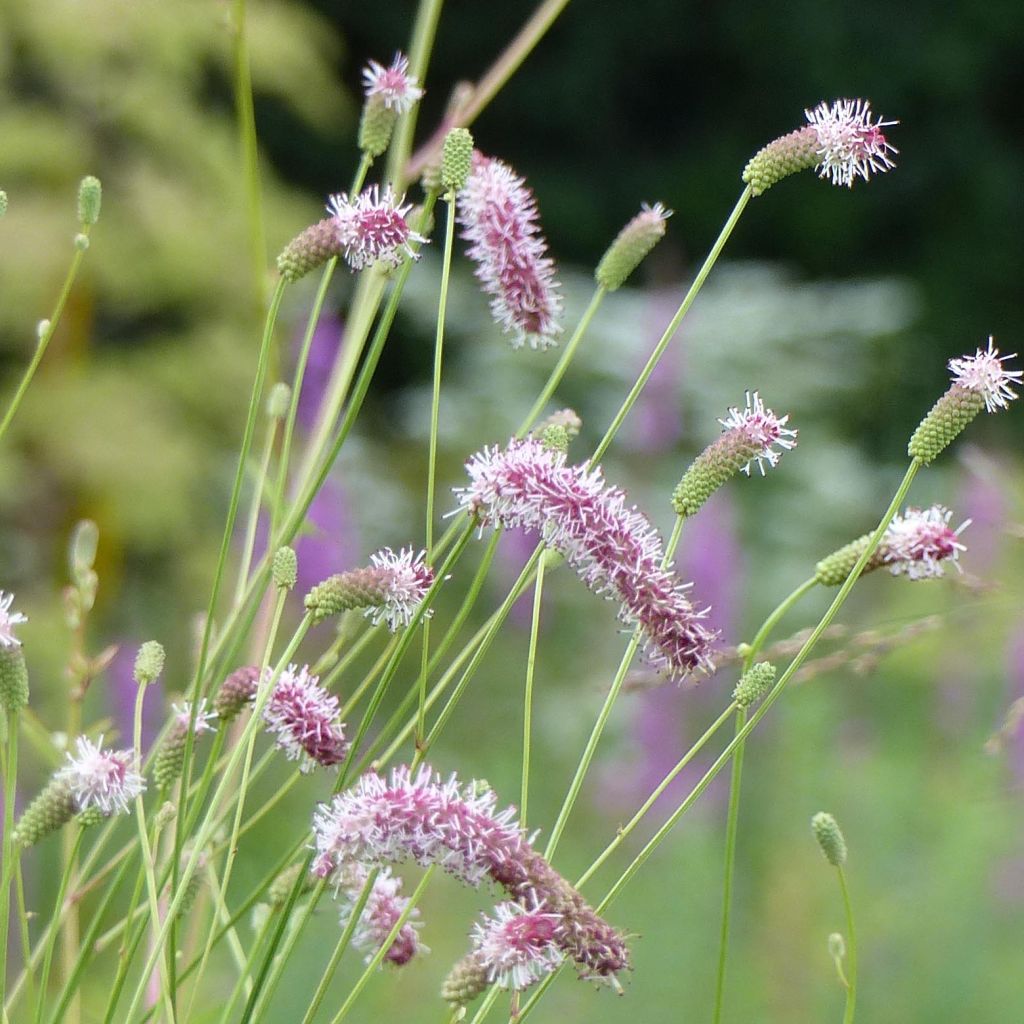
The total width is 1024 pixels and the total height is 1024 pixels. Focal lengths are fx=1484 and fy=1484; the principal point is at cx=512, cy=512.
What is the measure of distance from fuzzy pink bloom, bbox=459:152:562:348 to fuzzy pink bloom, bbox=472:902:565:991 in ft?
0.81

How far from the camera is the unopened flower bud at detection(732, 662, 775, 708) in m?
0.51

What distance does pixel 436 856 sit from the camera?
0.41 m

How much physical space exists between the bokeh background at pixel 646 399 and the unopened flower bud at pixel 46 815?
0.79ft

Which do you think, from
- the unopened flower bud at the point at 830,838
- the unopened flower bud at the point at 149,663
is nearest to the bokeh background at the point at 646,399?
the unopened flower bud at the point at 830,838

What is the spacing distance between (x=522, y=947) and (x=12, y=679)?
0.20 metres

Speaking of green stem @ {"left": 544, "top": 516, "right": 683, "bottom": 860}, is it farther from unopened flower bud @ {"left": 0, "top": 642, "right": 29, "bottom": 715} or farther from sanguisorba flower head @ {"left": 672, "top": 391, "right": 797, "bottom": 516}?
unopened flower bud @ {"left": 0, "top": 642, "right": 29, "bottom": 715}

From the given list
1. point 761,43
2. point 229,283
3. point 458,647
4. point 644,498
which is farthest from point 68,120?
point 761,43

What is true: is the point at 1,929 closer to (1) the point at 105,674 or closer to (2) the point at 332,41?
(1) the point at 105,674

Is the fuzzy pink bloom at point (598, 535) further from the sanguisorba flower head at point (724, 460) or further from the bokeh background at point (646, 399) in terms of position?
the bokeh background at point (646, 399)

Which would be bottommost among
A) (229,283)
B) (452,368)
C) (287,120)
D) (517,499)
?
(517,499)

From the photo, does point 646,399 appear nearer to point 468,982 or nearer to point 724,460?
point 724,460

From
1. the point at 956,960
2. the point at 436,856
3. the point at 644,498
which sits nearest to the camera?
the point at 436,856

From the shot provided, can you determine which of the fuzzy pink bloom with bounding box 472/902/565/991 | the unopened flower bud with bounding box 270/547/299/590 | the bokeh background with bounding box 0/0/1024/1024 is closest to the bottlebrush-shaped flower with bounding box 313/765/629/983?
the fuzzy pink bloom with bounding box 472/902/565/991

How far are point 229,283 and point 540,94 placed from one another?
2.84 metres
